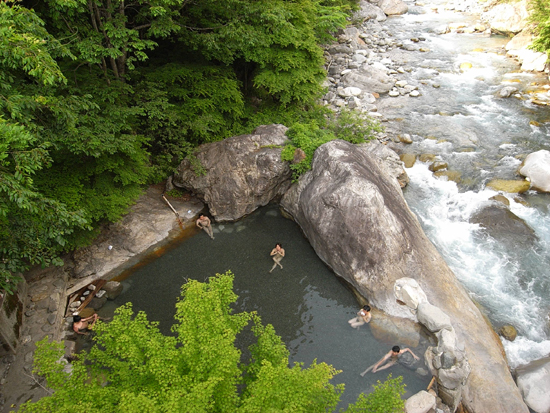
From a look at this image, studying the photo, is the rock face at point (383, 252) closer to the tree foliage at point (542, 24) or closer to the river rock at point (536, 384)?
the river rock at point (536, 384)

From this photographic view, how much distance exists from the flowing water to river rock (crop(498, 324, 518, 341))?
0.48 feet

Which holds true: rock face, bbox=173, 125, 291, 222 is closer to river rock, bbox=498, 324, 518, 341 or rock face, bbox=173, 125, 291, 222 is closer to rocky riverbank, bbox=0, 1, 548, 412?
rocky riverbank, bbox=0, 1, 548, 412

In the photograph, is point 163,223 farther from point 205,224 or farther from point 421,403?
point 421,403

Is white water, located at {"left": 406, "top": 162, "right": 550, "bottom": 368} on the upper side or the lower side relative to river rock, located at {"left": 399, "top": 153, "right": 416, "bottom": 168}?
lower

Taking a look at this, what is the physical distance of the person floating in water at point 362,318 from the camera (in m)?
9.55

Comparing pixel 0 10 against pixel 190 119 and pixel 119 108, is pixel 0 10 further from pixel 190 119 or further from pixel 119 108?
pixel 190 119

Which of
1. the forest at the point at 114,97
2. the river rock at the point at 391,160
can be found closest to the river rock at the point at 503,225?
the river rock at the point at 391,160

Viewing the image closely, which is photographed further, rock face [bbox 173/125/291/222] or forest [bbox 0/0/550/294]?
rock face [bbox 173/125/291/222]

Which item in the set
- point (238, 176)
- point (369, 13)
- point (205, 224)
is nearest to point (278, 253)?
point (205, 224)

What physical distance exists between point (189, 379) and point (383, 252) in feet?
22.0

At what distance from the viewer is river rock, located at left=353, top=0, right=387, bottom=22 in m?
31.9

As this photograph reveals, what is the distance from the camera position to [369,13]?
3241 centimetres

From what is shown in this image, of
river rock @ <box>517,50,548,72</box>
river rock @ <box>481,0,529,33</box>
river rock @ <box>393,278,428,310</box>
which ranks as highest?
river rock @ <box>481,0,529,33</box>

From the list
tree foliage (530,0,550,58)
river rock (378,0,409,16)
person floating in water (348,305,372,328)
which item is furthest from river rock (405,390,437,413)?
river rock (378,0,409,16)
